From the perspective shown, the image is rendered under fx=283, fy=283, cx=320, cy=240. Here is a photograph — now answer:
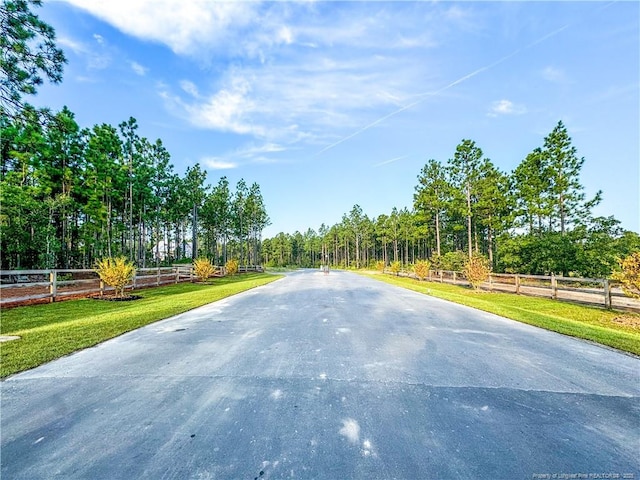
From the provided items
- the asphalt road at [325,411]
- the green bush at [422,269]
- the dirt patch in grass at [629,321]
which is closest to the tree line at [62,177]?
the asphalt road at [325,411]

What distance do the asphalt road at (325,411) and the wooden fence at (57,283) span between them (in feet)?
23.5

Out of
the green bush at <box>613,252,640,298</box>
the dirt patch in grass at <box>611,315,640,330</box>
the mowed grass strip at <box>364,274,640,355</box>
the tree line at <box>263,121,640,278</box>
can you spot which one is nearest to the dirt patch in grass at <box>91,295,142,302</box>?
the mowed grass strip at <box>364,274,640,355</box>

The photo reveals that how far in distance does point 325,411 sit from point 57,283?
1195cm

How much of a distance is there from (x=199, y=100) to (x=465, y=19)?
1338cm

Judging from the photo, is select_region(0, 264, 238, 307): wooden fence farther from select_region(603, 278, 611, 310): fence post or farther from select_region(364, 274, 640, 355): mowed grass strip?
select_region(603, 278, 611, 310): fence post

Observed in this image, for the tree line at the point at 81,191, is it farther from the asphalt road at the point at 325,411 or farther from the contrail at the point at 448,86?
the contrail at the point at 448,86

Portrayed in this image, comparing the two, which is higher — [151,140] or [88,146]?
[151,140]

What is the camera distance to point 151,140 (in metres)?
27.5

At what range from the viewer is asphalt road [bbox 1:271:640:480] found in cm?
192

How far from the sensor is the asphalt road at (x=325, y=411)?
1925 mm

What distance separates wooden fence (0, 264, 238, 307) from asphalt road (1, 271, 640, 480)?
717cm

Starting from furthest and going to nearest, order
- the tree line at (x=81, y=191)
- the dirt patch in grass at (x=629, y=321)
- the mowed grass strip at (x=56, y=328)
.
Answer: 1. the tree line at (x=81, y=191)
2. the dirt patch in grass at (x=629, y=321)
3. the mowed grass strip at (x=56, y=328)

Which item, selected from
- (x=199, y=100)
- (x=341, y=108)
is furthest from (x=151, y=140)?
(x=341, y=108)

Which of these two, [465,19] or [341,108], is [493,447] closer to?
[465,19]
